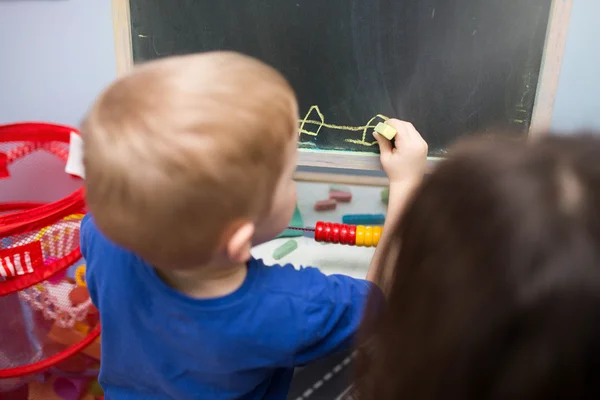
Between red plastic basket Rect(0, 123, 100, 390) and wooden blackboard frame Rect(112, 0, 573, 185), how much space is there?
0.63 feet

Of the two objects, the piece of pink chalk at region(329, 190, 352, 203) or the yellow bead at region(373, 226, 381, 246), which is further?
the piece of pink chalk at region(329, 190, 352, 203)

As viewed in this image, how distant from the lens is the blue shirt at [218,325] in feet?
1.91

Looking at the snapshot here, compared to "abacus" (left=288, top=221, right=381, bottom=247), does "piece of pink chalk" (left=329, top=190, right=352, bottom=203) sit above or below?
above

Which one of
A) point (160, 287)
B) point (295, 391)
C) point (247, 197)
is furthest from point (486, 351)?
point (295, 391)

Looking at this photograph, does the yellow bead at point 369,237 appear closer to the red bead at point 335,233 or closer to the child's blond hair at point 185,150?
the red bead at point 335,233

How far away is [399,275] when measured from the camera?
0.42 metres

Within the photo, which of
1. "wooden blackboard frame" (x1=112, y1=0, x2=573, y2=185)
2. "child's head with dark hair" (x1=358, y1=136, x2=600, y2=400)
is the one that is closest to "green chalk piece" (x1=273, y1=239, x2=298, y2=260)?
"wooden blackboard frame" (x1=112, y1=0, x2=573, y2=185)

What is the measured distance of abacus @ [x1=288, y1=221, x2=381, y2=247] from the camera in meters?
0.92

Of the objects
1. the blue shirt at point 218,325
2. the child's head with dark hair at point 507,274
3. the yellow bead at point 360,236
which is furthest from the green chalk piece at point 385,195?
the child's head with dark hair at point 507,274

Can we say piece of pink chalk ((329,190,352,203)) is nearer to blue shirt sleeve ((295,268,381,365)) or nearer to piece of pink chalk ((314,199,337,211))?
piece of pink chalk ((314,199,337,211))

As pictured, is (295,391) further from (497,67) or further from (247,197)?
(497,67)

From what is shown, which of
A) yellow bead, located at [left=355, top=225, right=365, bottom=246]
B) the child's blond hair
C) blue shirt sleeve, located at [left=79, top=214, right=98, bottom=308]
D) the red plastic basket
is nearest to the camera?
the child's blond hair

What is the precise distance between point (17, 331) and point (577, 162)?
3.32 feet

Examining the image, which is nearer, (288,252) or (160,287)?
(160,287)
